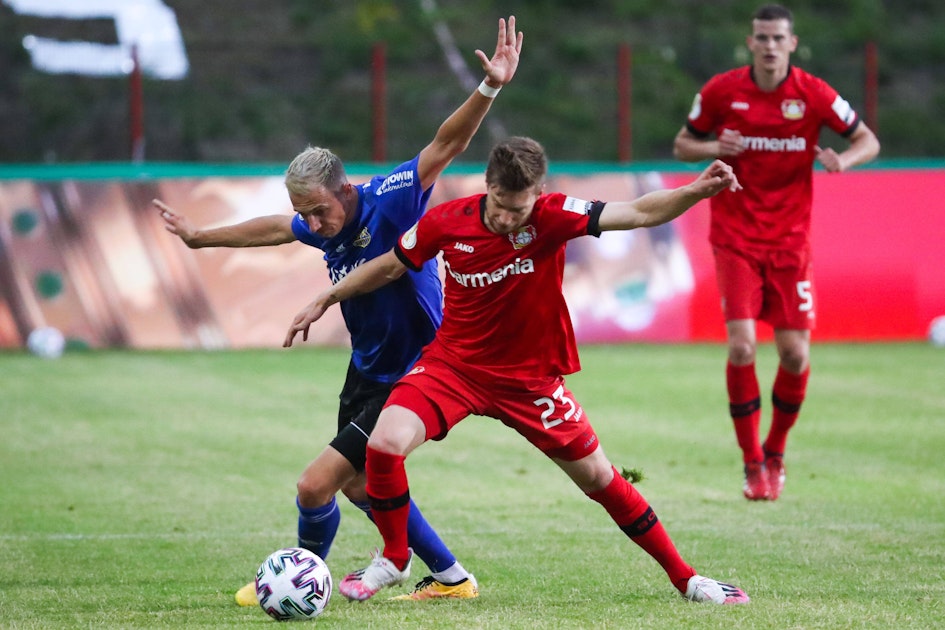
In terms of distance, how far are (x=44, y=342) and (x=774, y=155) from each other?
9539mm

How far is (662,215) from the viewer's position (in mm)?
5223

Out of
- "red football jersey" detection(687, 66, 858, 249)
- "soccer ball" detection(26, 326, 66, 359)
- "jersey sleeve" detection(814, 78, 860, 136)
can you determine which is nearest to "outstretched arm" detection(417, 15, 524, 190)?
"red football jersey" detection(687, 66, 858, 249)

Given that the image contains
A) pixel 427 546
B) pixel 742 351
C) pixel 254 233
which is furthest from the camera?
pixel 742 351

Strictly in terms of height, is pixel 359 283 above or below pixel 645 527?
above

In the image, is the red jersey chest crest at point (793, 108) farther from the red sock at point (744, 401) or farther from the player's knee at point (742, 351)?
the red sock at point (744, 401)

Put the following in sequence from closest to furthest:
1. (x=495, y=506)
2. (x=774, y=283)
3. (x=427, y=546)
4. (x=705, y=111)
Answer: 1. (x=427, y=546)
2. (x=495, y=506)
3. (x=774, y=283)
4. (x=705, y=111)

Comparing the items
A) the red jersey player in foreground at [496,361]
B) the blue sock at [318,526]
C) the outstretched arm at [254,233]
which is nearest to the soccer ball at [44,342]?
the outstretched arm at [254,233]

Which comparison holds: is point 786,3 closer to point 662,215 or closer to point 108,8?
point 108,8

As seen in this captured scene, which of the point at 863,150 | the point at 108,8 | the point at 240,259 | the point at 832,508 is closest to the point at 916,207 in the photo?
the point at 240,259

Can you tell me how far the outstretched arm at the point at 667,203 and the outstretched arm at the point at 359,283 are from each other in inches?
31.8

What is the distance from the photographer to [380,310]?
583cm

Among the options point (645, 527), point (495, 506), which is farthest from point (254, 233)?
point (495, 506)

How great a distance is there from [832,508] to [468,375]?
3012mm

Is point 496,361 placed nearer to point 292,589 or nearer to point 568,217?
point 568,217
